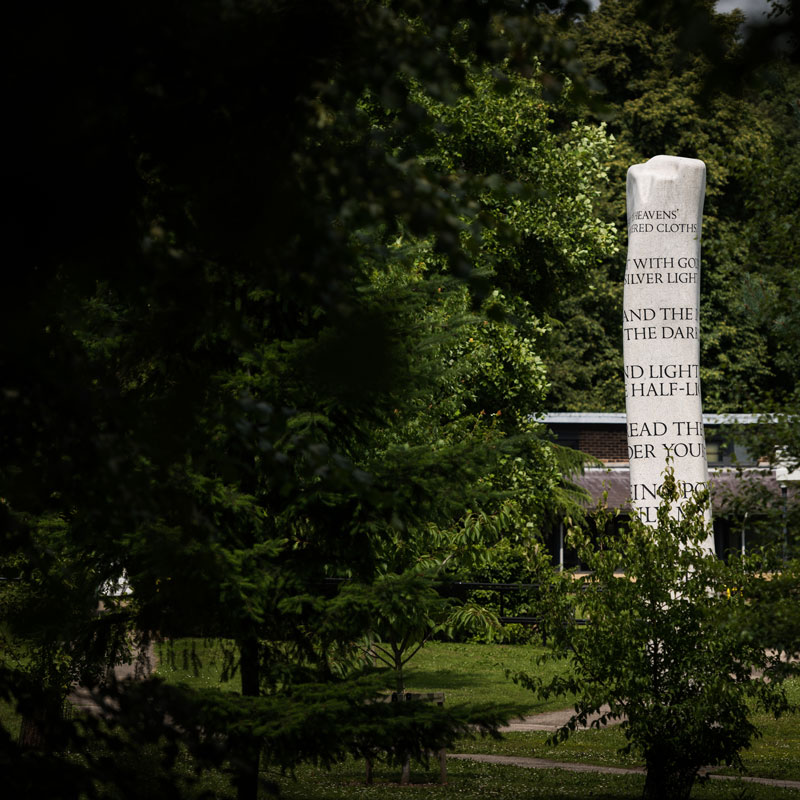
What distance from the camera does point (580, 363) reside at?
3762cm

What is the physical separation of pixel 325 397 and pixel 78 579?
7.68 ft

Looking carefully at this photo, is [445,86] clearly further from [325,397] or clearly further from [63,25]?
[325,397]

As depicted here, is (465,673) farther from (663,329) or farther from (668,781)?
(668,781)

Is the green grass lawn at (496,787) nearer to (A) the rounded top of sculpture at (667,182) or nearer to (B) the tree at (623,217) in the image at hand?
(A) the rounded top of sculpture at (667,182)

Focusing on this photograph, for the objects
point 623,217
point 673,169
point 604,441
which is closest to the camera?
point 673,169

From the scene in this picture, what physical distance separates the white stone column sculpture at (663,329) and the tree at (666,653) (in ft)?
11.6

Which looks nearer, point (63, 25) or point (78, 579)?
point (63, 25)

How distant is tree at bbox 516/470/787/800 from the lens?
31.4ft

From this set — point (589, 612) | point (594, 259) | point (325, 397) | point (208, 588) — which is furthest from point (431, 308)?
point (594, 259)

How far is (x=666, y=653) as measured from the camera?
32.5 ft

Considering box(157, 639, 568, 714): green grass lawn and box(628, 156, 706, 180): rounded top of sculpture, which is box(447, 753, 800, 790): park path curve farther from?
box(628, 156, 706, 180): rounded top of sculpture

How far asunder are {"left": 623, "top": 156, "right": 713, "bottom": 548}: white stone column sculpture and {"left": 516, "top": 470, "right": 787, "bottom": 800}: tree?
11.6 feet

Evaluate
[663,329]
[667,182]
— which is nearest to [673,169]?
[667,182]

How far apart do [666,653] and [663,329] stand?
509cm
